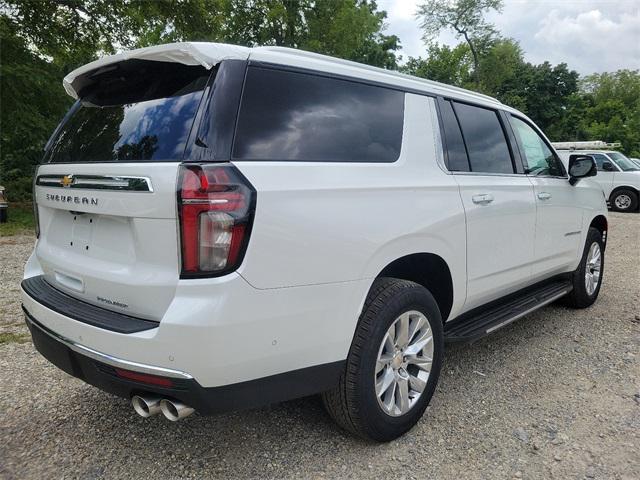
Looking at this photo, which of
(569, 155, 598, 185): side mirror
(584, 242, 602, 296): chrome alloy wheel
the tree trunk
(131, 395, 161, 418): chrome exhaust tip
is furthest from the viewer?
the tree trunk

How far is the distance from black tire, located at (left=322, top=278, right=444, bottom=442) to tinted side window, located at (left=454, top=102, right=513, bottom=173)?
1169 mm

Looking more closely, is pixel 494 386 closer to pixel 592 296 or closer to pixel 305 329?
pixel 305 329

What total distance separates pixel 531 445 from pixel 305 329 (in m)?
1.45

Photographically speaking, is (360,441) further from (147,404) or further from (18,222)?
(18,222)

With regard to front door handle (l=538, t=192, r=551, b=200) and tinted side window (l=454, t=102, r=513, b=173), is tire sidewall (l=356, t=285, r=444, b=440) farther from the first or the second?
front door handle (l=538, t=192, r=551, b=200)

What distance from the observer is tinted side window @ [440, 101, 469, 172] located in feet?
9.52

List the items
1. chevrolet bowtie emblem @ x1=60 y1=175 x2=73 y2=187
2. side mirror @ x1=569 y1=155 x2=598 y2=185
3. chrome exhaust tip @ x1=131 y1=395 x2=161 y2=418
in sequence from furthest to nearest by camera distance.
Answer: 1. side mirror @ x1=569 y1=155 x2=598 y2=185
2. chevrolet bowtie emblem @ x1=60 y1=175 x2=73 y2=187
3. chrome exhaust tip @ x1=131 y1=395 x2=161 y2=418

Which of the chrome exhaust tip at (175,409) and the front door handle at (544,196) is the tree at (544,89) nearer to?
the front door handle at (544,196)

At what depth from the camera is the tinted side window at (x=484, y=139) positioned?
313 centimetres

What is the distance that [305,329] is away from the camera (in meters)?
1.99

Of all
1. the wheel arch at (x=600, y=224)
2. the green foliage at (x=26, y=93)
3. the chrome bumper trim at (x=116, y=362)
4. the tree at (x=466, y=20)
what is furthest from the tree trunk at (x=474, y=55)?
the chrome bumper trim at (x=116, y=362)

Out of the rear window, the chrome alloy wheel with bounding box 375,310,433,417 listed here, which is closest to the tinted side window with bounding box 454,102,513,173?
the chrome alloy wheel with bounding box 375,310,433,417

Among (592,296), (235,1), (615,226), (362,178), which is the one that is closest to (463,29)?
(235,1)

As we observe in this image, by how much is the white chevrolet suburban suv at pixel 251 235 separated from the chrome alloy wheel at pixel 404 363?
0.01 m
